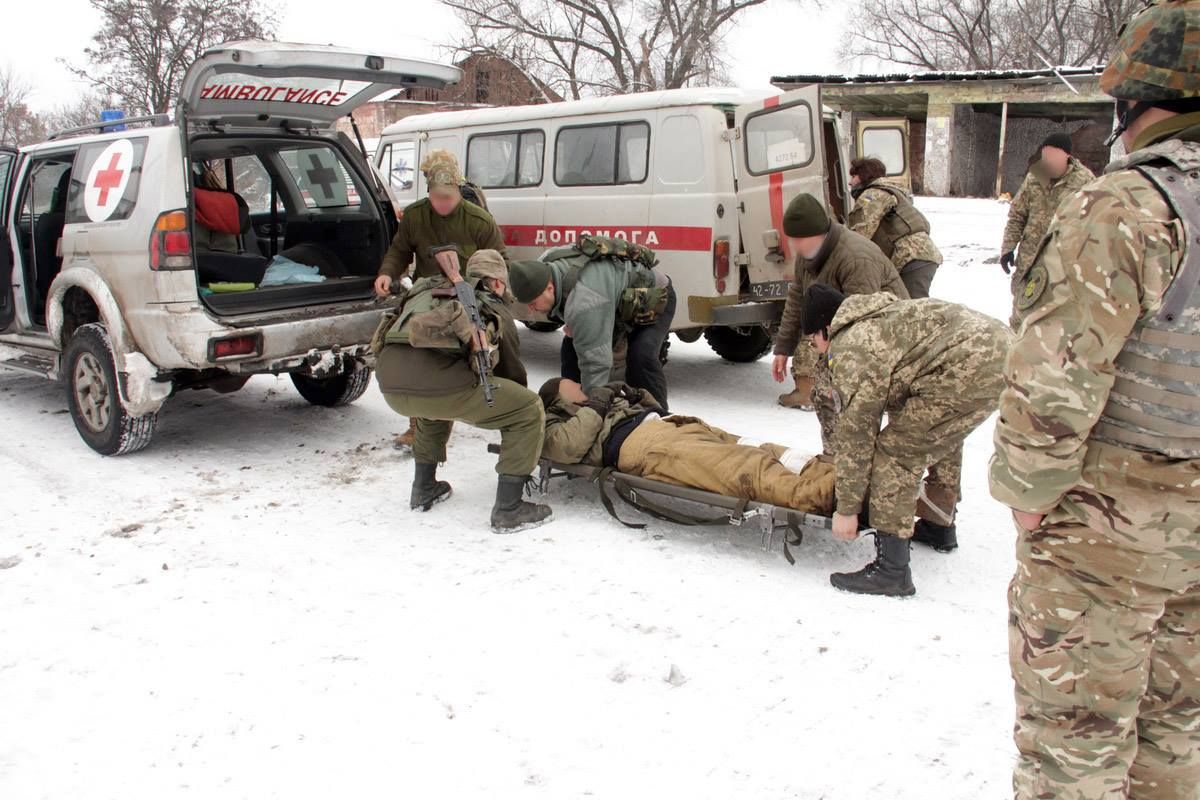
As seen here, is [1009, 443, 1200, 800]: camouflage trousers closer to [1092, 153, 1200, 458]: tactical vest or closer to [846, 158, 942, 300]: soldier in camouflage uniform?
[1092, 153, 1200, 458]: tactical vest

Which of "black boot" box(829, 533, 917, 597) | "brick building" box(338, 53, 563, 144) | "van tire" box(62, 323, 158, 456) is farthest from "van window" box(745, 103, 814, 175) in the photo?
"brick building" box(338, 53, 563, 144)

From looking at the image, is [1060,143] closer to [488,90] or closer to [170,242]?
[170,242]

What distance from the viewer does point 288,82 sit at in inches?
205

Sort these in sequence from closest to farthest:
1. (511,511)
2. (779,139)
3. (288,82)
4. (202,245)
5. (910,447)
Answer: (910,447), (511,511), (288,82), (202,245), (779,139)

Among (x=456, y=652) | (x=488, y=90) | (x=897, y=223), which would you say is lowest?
(x=456, y=652)

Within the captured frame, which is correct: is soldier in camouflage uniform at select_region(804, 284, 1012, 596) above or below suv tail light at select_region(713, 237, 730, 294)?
below

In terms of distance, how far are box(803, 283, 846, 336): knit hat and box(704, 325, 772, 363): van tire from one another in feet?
13.9

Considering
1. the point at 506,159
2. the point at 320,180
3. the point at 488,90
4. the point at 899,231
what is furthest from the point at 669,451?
the point at 488,90

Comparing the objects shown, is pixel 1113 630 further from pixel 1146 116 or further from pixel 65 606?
pixel 65 606

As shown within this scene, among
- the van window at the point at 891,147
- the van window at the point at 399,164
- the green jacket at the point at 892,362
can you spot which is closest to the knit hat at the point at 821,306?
the green jacket at the point at 892,362

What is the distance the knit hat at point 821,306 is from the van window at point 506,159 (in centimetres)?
426

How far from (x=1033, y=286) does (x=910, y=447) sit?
1.70 meters

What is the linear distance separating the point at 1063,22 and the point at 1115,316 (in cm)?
3985

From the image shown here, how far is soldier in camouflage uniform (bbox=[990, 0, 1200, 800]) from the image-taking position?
174 cm
